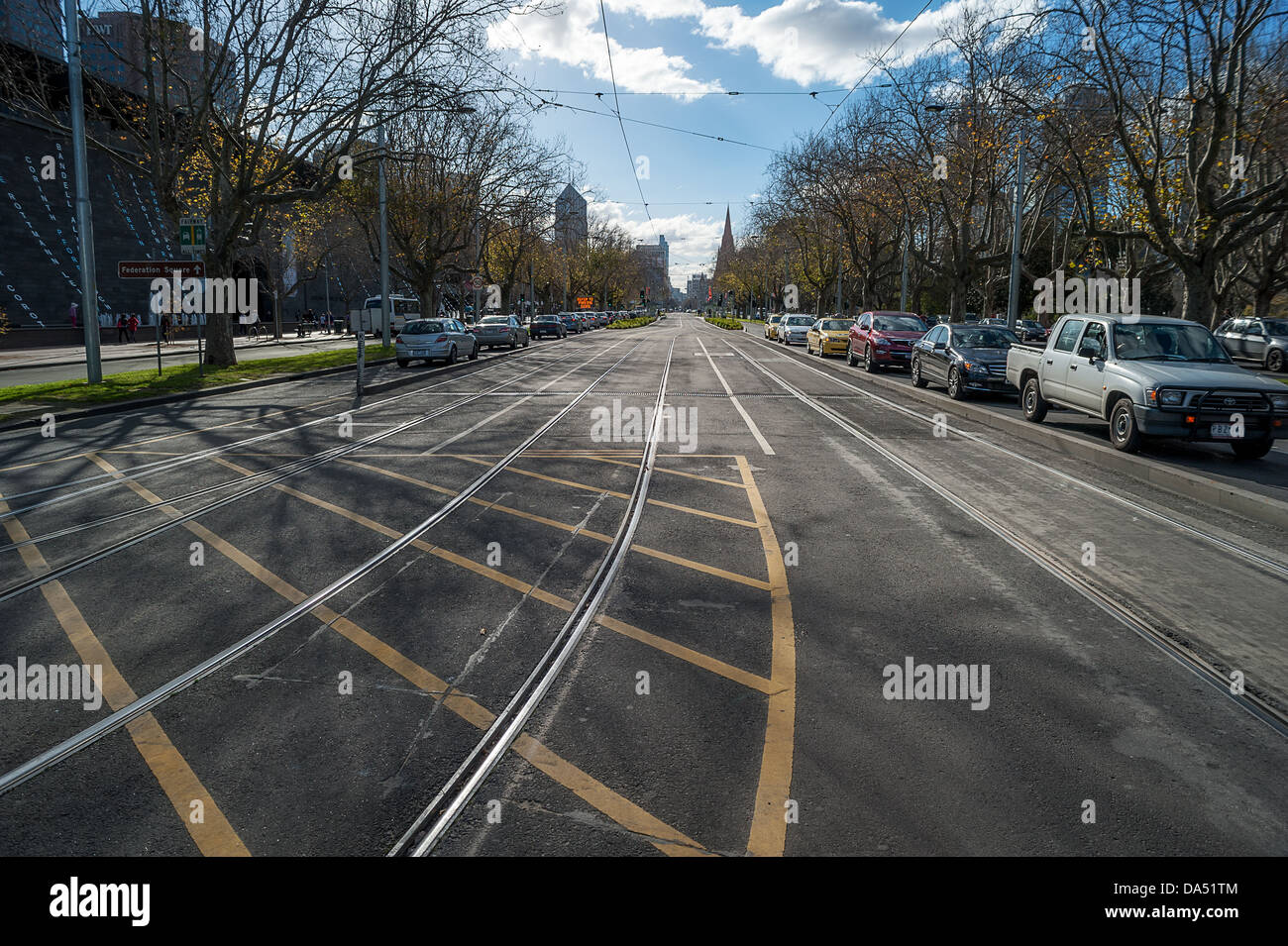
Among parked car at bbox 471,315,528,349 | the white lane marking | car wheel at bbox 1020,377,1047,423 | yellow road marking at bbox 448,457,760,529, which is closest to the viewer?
yellow road marking at bbox 448,457,760,529

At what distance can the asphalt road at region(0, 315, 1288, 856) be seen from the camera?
10.9 feet

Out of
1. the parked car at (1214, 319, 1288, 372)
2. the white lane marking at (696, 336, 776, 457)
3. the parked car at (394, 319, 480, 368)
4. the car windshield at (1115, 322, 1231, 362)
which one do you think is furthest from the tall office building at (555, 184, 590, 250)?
the car windshield at (1115, 322, 1231, 362)

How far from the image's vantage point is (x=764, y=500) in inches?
349

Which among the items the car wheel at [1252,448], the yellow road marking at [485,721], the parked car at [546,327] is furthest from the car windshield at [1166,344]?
the parked car at [546,327]

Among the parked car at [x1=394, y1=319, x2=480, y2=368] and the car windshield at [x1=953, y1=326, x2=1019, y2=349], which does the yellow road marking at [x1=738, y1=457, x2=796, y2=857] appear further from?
the parked car at [x1=394, y1=319, x2=480, y2=368]

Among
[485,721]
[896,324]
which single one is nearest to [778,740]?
[485,721]

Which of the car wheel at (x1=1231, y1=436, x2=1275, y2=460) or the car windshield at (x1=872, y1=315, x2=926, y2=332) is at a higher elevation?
the car windshield at (x1=872, y1=315, x2=926, y2=332)

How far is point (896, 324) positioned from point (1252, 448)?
55.1ft

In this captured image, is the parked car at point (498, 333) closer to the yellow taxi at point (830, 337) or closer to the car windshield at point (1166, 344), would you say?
the yellow taxi at point (830, 337)

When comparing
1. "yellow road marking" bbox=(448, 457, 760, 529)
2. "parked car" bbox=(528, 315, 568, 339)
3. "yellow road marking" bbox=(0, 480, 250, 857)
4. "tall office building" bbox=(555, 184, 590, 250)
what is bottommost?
"yellow road marking" bbox=(0, 480, 250, 857)

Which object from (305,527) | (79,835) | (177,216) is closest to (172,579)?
(305,527)

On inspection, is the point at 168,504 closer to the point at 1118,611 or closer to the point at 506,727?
the point at 506,727

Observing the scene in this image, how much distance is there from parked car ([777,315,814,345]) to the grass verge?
26.7 metres

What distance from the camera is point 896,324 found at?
27.4 meters
